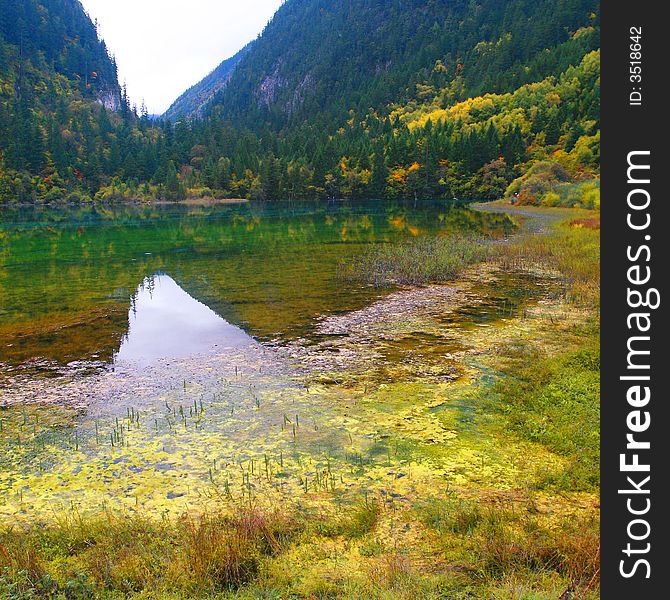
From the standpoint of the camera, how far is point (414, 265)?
25703mm

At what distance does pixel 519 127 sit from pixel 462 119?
96.6 ft

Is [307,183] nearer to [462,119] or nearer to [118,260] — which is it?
[462,119]

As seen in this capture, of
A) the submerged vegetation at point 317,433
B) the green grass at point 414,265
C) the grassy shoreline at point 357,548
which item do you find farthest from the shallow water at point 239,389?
the green grass at point 414,265

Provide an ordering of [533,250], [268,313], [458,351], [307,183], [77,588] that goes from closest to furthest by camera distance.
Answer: [77,588] → [458,351] → [268,313] → [533,250] → [307,183]

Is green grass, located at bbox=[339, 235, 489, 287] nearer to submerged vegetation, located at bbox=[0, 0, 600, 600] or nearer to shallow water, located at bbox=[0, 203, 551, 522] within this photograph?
submerged vegetation, located at bbox=[0, 0, 600, 600]

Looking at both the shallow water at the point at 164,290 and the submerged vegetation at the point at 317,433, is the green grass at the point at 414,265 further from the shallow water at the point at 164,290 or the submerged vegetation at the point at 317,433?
the shallow water at the point at 164,290

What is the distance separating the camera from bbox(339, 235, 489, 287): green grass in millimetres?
24194

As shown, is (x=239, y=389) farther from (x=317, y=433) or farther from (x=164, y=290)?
(x=164, y=290)

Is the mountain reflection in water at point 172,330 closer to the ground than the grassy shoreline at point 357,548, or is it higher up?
higher up

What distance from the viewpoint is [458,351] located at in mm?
14031

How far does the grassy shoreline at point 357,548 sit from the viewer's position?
17.7 feet

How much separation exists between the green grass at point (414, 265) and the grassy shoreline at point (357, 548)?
615 inches

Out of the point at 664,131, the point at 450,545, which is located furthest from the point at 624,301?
the point at 450,545

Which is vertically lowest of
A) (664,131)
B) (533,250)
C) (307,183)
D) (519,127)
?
(533,250)
